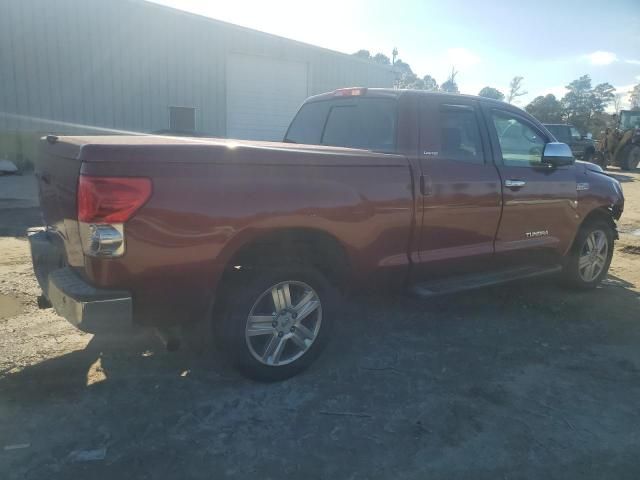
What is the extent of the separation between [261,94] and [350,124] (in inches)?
489

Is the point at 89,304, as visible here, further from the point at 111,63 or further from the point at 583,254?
the point at 111,63

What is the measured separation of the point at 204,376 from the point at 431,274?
6.00 feet

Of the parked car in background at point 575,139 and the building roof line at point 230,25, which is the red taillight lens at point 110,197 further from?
the parked car in background at point 575,139

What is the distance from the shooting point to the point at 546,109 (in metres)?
57.8

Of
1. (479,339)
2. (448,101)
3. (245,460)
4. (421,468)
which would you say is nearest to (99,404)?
(245,460)

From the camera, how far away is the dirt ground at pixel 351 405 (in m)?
2.51

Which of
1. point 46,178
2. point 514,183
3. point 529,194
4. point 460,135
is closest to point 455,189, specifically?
point 460,135

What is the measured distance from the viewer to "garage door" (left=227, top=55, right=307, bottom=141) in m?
15.6

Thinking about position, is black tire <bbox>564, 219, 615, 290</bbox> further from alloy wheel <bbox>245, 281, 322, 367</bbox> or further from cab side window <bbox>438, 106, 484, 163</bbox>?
alloy wheel <bbox>245, 281, 322, 367</bbox>

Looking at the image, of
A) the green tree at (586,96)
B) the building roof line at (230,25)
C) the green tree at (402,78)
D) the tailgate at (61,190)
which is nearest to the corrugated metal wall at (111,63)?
the building roof line at (230,25)

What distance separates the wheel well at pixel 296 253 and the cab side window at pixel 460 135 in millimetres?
1229

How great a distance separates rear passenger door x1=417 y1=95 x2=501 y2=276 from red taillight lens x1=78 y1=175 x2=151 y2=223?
1970 mm

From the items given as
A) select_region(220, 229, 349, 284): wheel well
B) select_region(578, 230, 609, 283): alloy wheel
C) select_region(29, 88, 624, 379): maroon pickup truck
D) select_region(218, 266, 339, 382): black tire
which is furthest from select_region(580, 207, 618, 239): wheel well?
select_region(218, 266, 339, 382): black tire

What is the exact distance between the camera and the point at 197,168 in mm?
2664
